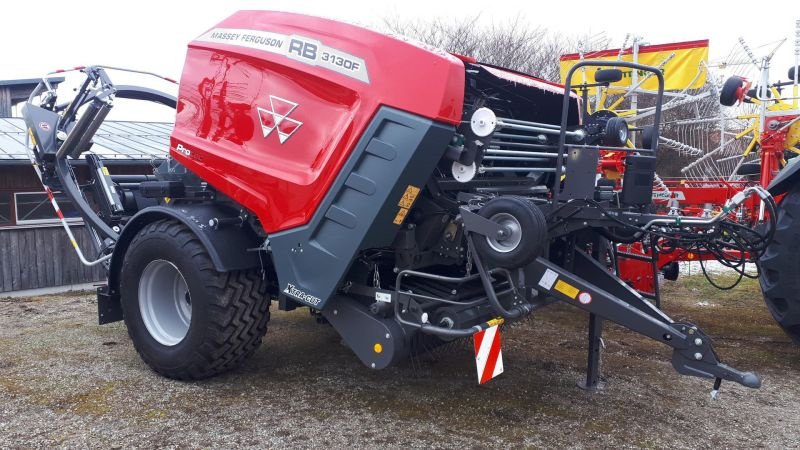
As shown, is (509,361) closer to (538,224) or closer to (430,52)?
(538,224)

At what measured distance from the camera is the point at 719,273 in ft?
30.8

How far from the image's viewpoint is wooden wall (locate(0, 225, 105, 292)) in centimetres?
873

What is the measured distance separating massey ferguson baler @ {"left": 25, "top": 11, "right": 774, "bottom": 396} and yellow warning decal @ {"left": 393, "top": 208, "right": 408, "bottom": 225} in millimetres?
12

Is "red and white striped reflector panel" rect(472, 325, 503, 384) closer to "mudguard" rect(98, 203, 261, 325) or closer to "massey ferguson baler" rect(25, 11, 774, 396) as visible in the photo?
"massey ferguson baler" rect(25, 11, 774, 396)

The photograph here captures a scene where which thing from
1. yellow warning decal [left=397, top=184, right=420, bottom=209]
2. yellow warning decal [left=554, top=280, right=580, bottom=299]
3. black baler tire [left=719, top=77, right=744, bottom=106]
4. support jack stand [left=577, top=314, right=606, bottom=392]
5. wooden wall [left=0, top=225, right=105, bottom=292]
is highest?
black baler tire [left=719, top=77, right=744, bottom=106]

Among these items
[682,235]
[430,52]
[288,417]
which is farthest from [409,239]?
[682,235]

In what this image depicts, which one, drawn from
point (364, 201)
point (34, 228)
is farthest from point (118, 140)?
point (364, 201)

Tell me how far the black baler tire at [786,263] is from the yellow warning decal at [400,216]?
2312mm

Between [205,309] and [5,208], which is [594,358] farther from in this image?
[5,208]

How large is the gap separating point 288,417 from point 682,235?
2434 mm

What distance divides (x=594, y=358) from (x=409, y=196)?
66.7 inches

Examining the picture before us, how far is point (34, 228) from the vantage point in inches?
356

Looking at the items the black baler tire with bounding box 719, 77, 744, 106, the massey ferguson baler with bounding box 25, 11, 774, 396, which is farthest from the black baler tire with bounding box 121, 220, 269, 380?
the black baler tire with bounding box 719, 77, 744, 106

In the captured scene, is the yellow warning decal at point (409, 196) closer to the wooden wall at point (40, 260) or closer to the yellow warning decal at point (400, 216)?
the yellow warning decal at point (400, 216)
